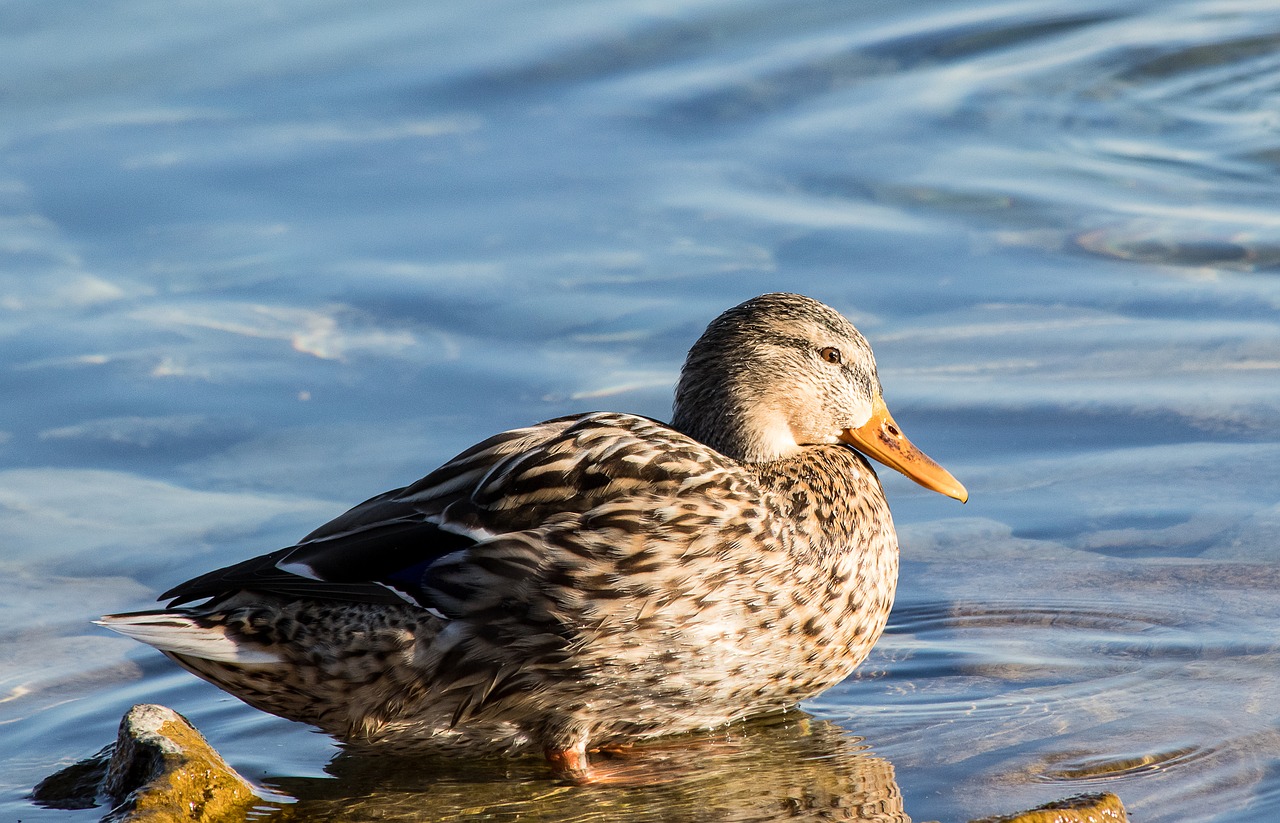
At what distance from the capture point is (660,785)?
220 inches

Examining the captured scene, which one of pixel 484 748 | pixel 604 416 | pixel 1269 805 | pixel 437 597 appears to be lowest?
pixel 1269 805

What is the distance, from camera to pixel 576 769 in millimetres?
5730

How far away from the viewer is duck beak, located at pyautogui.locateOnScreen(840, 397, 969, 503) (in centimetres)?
655

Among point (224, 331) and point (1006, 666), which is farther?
point (224, 331)

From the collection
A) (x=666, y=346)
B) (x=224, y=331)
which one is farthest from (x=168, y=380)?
(x=666, y=346)

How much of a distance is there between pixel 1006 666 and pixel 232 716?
8.76 ft

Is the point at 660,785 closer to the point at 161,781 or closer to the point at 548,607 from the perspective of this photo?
the point at 548,607

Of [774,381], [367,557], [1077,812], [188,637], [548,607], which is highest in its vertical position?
[774,381]

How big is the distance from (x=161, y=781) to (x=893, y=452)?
2.90m

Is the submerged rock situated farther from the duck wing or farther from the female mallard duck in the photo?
the duck wing

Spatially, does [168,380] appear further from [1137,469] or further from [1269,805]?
[1269,805]

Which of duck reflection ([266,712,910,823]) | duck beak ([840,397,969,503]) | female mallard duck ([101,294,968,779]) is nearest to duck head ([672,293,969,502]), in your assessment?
duck beak ([840,397,969,503])

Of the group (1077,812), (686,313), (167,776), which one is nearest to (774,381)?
(1077,812)

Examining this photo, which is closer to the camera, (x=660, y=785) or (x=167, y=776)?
(x=167, y=776)
